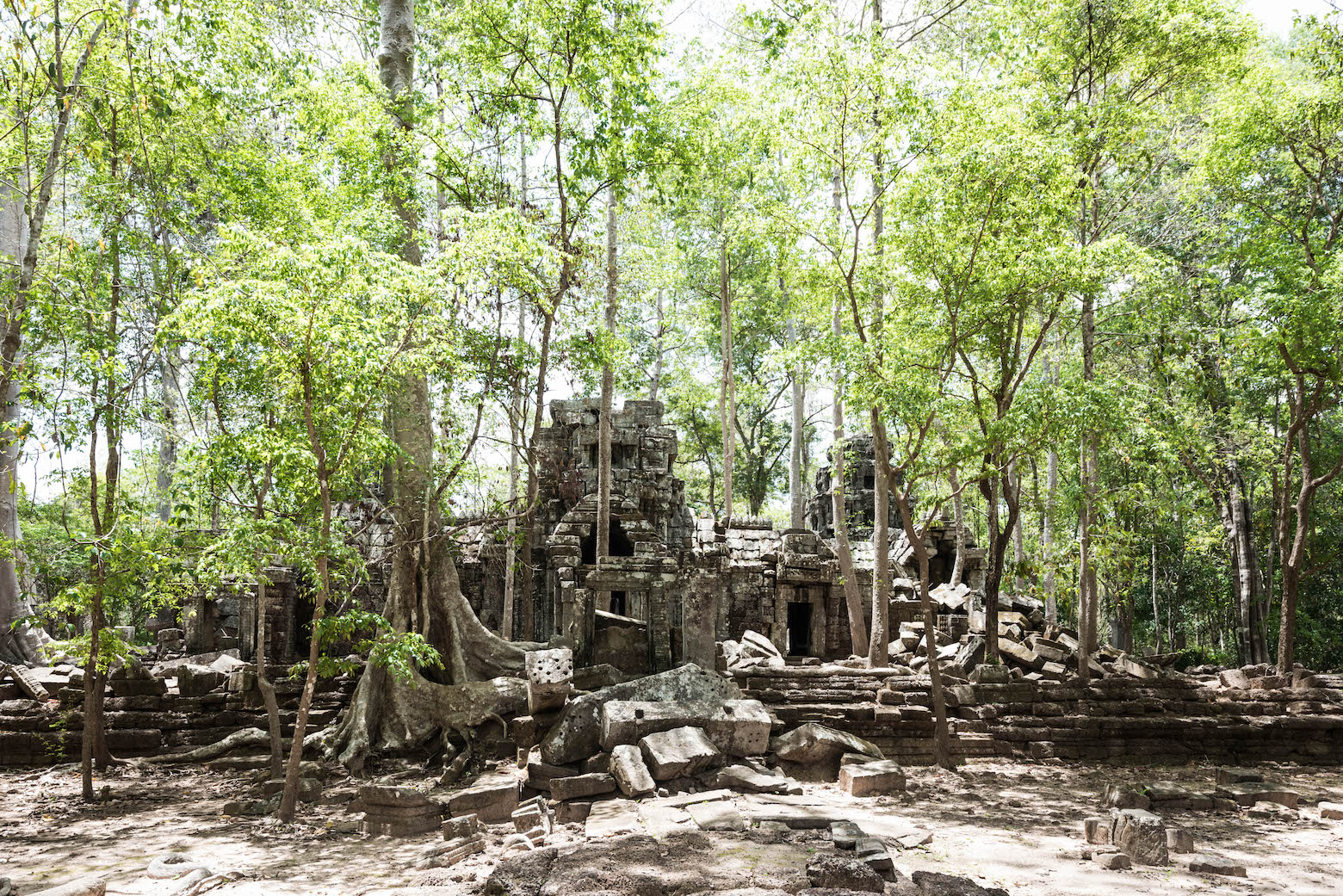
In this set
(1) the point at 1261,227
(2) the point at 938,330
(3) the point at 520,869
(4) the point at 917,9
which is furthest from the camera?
(4) the point at 917,9

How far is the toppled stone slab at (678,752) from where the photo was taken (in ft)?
27.2

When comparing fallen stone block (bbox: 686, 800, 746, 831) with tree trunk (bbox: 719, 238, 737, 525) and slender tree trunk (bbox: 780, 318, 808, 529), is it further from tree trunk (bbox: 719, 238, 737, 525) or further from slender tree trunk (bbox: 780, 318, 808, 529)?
tree trunk (bbox: 719, 238, 737, 525)

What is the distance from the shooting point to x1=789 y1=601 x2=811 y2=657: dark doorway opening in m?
20.7

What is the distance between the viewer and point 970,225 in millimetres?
10617

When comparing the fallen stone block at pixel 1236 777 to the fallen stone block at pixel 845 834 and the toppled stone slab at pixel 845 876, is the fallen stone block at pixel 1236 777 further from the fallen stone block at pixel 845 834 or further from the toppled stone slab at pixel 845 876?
the toppled stone slab at pixel 845 876

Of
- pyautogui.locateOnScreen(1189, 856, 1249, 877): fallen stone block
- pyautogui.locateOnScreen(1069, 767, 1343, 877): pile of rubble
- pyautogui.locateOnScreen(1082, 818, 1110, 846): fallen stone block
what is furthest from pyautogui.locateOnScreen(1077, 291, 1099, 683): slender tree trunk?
pyautogui.locateOnScreen(1189, 856, 1249, 877): fallen stone block

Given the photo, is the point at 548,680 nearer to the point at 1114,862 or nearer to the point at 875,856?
the point at 875,856

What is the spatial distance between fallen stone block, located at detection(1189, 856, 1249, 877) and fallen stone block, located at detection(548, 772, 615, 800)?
505 cm

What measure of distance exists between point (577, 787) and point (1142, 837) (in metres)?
4.92

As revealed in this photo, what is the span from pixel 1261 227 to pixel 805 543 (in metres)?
10.7

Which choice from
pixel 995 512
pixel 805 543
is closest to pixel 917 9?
pixel 995 512

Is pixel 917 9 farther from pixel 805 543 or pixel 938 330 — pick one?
pixel 805 543

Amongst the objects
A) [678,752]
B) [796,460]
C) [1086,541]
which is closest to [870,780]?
[678,752]

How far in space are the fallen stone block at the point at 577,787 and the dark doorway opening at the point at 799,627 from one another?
42.5 ft
